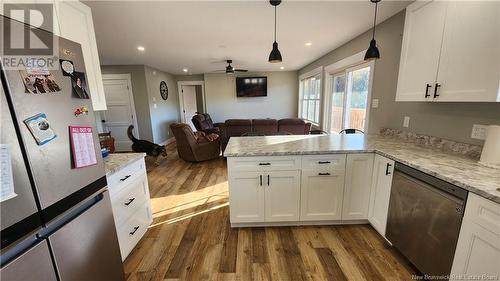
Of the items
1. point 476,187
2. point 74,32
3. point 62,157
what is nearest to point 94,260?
point 62,157

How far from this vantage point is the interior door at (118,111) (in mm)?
5316

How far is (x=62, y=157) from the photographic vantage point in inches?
38.9

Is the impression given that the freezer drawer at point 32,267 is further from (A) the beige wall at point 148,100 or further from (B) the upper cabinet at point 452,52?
(A) the beige wall at point 148,100

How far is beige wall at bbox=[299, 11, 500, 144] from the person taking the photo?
1.65m

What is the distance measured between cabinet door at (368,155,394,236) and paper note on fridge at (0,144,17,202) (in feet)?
7.78

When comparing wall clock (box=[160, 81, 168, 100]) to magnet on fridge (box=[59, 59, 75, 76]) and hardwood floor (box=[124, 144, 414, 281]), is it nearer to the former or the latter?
hardwood floor (box=[124, 144, 414, 281])

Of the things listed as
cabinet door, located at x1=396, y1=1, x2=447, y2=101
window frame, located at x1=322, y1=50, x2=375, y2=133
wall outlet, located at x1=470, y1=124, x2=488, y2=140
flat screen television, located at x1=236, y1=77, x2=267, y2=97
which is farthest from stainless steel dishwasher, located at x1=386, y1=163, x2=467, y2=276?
flat screen television, located at x1=236, y1=77, x2=267, y2=97

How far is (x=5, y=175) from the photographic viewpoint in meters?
0.75

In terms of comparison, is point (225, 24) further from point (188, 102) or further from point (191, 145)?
point (188, 102)

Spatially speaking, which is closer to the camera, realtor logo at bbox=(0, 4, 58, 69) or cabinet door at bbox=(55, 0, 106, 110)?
realtor logo at bbox=(0, 4, 58, 69)

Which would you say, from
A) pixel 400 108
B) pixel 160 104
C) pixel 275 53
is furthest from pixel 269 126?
pixel 160 104

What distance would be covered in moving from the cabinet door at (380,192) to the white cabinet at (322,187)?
302 mm

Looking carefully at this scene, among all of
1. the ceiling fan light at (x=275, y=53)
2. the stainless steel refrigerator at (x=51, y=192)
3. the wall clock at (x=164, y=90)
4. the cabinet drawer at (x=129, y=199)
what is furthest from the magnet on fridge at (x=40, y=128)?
the wall clock at (x=164, y=90)

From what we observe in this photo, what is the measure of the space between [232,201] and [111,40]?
309cm
